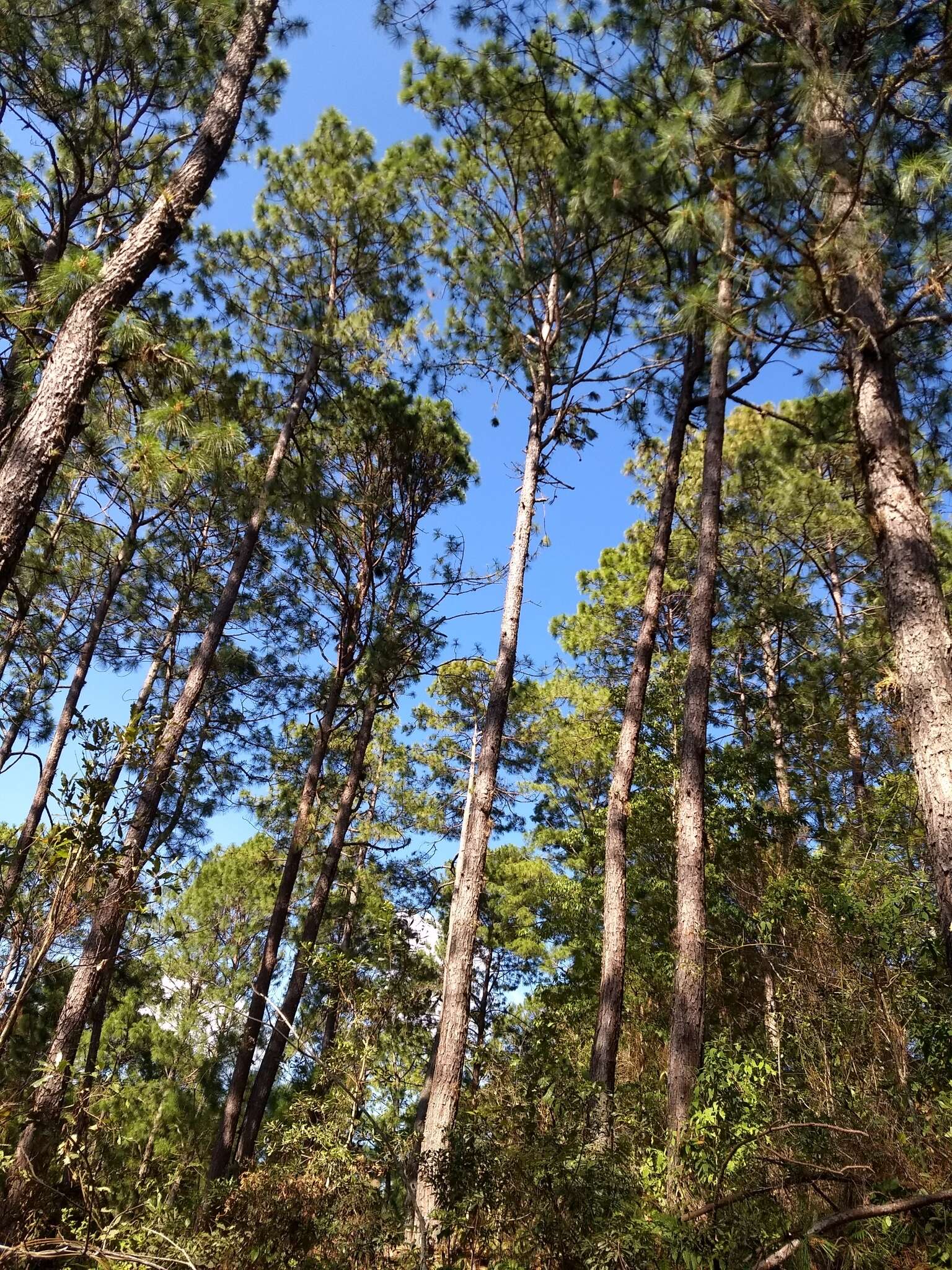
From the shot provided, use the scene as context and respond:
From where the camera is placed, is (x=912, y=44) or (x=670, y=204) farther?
(x=670, y=204)

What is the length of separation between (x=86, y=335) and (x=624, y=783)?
5.71 metres

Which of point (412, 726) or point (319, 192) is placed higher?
point (319, 192)

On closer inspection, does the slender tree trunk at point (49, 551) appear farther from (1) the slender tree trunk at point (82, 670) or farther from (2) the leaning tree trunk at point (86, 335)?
(2) the leaning tree trunk at point (86, 335)

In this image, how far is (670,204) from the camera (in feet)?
20.6

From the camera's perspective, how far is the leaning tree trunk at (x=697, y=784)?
15.6ft

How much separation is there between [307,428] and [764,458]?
6.65 m

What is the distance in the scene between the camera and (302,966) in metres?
6.96

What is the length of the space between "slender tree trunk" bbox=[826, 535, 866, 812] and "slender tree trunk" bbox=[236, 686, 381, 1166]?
6.09m

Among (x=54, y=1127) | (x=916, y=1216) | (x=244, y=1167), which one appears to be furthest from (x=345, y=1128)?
(x=916, y=1216)

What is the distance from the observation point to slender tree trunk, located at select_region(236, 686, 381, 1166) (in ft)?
25.2

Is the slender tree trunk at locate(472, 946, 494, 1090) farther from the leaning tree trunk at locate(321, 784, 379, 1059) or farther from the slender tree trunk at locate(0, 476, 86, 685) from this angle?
the slender tree trunk at locate(0, 476, 86, 685)

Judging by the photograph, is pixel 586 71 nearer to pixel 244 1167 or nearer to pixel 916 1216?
pixel 916 1216

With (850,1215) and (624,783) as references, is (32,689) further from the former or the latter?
(850,1215)

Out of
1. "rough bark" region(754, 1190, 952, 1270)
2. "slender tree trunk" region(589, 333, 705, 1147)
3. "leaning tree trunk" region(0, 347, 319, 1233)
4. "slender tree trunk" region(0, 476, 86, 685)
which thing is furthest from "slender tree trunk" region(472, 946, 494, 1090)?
"rough bark" region(754, 1190, 952, 1270)
